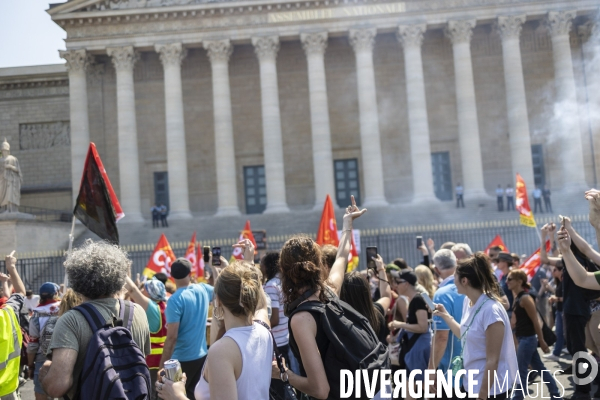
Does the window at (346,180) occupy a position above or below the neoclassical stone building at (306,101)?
below

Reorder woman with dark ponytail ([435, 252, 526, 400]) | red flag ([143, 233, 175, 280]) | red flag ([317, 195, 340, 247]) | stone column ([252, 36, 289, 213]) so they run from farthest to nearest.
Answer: stone column ([252, 36, 289, 213]) → red flag ([143, 233, 175, 280]) → red flag ([317, 195, 340, 247]) → woman with dark ponytail ([435, 252, 526, 400])

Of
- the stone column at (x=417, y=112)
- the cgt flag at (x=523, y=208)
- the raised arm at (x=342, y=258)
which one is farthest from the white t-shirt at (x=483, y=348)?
the stone column at (x=417, y=112)

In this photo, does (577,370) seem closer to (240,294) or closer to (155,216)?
(240,294)

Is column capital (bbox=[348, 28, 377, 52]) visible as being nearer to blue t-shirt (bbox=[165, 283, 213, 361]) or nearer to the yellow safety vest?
blue t-shirt (bbox=[165, 283, 213, 361])

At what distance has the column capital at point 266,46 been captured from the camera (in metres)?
32.9

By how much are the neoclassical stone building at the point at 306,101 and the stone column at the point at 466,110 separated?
0.07 m

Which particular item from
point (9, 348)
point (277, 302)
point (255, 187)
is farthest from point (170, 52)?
point (9, 348)

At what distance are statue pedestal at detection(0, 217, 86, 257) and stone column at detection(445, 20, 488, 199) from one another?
18328mm

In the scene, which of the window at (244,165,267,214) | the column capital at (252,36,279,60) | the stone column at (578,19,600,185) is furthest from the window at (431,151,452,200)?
the column capital at (252,36,279,60)

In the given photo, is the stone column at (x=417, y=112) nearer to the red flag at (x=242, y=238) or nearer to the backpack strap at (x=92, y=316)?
the red flag at (x=242, y=238)

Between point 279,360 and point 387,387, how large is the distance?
0.66 meters

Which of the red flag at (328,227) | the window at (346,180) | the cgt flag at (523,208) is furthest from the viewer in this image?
the window at (346,180)

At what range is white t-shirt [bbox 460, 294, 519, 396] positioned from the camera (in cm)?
487

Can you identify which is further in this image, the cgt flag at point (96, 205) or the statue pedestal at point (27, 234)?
the statue pedestal at point (27, 234)
